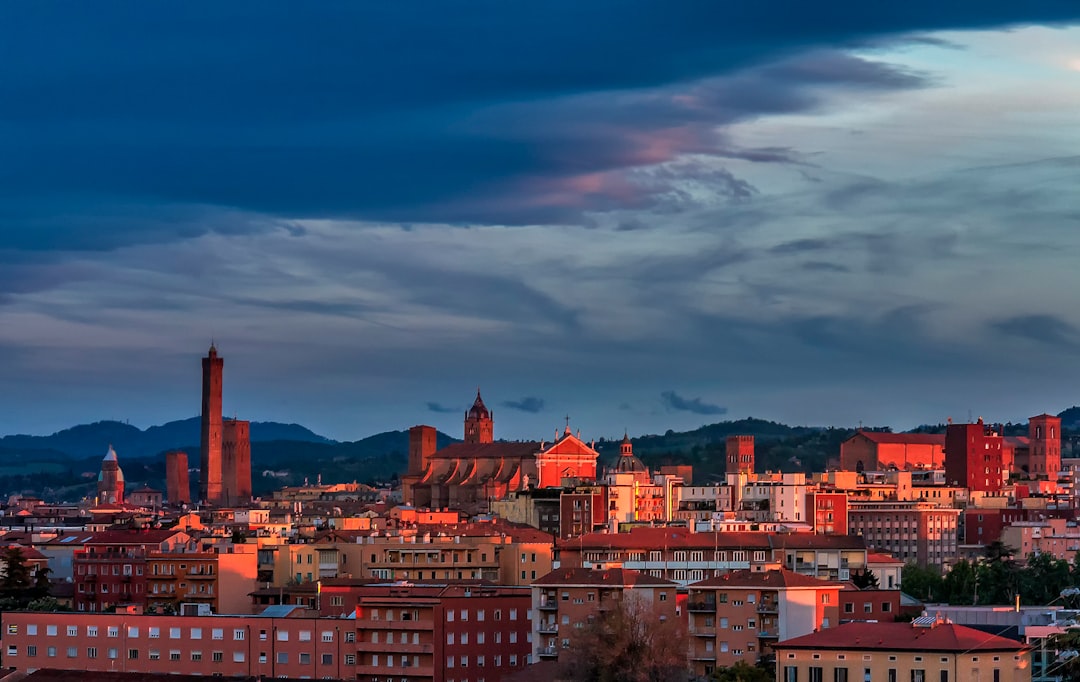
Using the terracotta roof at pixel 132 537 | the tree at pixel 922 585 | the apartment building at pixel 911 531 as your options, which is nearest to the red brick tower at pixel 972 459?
the apartment building at pixel 911 531

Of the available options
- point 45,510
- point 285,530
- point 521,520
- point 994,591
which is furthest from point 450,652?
point 45,510

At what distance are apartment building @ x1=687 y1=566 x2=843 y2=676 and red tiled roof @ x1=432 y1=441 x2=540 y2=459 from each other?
9291cm

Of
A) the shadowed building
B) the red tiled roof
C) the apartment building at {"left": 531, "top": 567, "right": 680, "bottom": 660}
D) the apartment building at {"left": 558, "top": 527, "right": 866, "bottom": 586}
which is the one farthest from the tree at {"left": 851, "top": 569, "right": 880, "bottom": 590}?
the shadowed building

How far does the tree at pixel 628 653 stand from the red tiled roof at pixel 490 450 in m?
99.6

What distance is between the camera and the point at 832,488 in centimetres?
14212

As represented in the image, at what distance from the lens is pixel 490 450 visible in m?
176

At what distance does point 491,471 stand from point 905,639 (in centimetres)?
10892

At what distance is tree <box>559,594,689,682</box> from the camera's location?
67438 millimetres

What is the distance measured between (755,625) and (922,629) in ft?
38.4

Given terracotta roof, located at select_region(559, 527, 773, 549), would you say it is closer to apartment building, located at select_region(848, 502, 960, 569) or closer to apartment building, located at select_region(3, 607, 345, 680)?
apartment building, located at select_region(3, 607, 345, 680)

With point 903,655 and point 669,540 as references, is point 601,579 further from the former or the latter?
point 669,540

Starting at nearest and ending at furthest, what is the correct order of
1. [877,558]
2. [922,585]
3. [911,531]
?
[877,558] < [922,585] < [911,531]

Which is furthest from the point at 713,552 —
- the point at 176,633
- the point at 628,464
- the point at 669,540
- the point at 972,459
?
the point at 972,459

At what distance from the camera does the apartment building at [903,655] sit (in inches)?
2447
